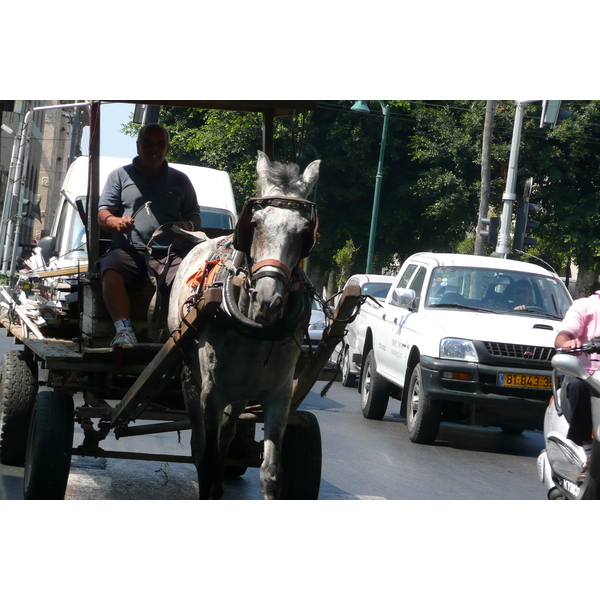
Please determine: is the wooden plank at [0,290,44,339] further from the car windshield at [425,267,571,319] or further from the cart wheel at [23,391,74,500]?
the car windshield at [425,267,571,319]

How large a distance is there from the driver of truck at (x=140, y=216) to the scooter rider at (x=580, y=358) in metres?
2.46

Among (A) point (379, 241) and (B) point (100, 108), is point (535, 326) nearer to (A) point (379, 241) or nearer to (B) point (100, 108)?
(B) point (100, 108)

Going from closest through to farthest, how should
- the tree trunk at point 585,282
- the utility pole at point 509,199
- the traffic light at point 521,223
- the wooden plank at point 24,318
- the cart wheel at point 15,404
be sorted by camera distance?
the cart wheel at point 15,404
the wooden plank at point 24,318
the traffic light at point 521,223
the utility pole at point 509,199
the tree trunk at point 585,282

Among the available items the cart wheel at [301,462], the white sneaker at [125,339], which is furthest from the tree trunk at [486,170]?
the white sneaker at [125,339]

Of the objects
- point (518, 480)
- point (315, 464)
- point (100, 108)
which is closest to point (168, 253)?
point (100, 108)

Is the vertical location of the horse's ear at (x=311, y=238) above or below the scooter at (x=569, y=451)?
above

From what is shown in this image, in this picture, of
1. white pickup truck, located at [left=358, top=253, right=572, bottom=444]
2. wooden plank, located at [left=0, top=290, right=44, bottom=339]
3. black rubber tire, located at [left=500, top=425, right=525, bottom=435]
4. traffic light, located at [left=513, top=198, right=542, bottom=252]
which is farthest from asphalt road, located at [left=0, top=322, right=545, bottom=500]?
traffic light, located at [left=513, top=198, right=542, bottom=252]

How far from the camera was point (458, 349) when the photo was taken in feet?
31.2

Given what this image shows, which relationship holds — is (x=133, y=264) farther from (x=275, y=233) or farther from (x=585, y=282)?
(x=585, y=282)

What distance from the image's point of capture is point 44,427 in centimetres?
570

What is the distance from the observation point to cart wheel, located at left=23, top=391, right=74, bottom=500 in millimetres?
5648

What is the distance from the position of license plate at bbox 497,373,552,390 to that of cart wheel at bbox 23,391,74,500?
16.1 feet

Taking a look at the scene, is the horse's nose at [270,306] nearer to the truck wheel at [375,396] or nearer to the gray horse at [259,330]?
the gray horse at [259,330]

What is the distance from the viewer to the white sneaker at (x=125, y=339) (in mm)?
5504
